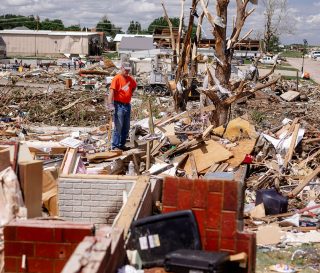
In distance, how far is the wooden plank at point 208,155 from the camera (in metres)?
10.3

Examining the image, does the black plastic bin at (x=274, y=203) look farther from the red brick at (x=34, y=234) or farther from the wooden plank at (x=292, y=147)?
the red brick at (x=34, y=234)

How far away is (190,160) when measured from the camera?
1049cm

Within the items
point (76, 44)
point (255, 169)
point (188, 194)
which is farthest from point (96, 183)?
point (76, 44)

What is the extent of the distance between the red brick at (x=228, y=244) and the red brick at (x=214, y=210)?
0.13 metres

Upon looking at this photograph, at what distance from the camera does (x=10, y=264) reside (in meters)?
4.27

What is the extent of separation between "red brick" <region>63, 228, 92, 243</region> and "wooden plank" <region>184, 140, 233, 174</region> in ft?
20.2

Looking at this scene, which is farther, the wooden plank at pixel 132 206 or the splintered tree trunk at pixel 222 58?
the splintered tree trunk at pixel 222 58

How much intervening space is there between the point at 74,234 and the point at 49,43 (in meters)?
70.7

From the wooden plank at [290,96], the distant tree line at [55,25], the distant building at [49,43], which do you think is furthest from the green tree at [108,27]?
the wooden plank at [290,96]

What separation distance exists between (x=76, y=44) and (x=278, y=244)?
65428mm

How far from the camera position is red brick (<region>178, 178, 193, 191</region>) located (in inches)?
179

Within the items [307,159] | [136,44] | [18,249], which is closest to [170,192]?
[18,249]

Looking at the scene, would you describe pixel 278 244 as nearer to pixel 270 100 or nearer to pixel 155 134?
pixel 155 134

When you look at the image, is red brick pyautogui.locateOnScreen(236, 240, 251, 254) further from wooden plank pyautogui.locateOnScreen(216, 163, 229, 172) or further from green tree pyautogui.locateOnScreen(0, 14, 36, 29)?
green tree pyautogui.locateOnScreen(0, 14, 36, 29)
